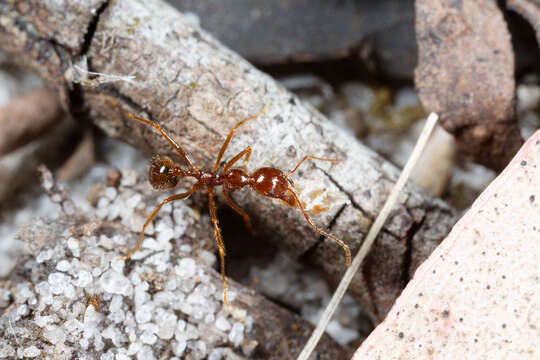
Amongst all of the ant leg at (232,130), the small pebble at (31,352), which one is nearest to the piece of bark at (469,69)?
the ant leg at (232,130)

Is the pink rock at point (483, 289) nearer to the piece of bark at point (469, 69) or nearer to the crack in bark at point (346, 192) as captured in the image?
the crack in bark at point (346, 192)

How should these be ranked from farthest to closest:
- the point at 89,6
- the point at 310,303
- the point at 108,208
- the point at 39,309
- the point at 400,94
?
the point at 400,94 < the point at 310,303 < the point at 108,208 < the point at 89,6 < the point at 39,309

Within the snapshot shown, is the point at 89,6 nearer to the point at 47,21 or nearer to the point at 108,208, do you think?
the point at 47,21

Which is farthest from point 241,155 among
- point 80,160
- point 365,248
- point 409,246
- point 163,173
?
point 80,160

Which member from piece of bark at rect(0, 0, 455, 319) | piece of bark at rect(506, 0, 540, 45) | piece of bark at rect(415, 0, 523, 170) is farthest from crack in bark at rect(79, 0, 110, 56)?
piece of bark at rect(506, 0, 540, 45)

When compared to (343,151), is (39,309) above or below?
below

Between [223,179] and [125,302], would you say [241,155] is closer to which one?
[223,179]

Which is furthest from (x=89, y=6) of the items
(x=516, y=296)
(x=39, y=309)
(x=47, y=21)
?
(x=516, y=296)
